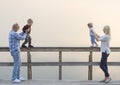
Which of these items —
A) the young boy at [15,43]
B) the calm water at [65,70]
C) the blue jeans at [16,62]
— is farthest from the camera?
the calm water at [65,70]

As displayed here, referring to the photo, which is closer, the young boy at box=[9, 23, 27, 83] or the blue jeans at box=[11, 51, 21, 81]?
the young boy at box=[9, 23, 27, 83]

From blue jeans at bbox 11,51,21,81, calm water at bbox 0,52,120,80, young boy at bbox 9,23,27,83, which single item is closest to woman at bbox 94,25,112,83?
young boy at bbox 9,23,27,83

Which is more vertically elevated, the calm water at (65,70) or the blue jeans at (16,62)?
the blue jeans at (16,62)

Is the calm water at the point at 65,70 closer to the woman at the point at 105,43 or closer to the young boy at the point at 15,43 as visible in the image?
the young boy at the point at 15,43

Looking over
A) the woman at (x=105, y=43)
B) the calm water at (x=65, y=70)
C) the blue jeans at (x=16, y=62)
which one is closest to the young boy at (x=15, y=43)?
the blue jeans at (x=16, y=62)

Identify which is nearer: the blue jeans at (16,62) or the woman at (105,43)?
the woman at (105,43)

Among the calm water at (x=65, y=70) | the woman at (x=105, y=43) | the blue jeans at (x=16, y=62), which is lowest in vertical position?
the calm water at (x=65, y=70)

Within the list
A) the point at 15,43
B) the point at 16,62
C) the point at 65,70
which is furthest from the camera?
the point at 65,70

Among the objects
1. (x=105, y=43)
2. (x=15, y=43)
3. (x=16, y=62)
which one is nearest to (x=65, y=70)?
(x=16, y=62)

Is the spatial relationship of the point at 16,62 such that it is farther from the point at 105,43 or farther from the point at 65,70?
the point at 65,70

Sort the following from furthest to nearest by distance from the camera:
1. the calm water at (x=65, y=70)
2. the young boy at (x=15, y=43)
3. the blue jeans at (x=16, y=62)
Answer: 1. the calm water at (x=65, y=70)
2. the blue jeans at (x=16, y=62)
3. the young boy at (x=15, y=43)

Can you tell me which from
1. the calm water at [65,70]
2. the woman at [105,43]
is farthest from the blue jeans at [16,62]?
the calm water at [65,70]

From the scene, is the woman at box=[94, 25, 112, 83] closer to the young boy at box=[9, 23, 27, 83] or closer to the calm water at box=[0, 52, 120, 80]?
the young boy at box=[9, 23, 27, 83]

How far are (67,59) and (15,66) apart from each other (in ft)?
21.8
